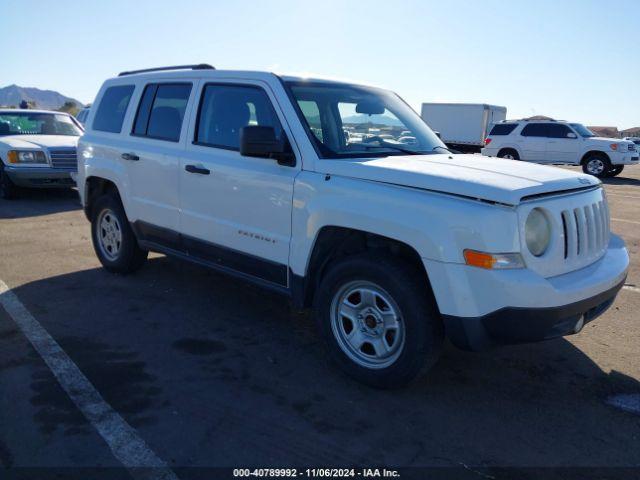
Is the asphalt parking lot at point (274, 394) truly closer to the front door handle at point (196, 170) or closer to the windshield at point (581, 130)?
the front door handle at point (196, 170)

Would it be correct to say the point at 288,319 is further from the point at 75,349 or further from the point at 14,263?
the point at 14,263

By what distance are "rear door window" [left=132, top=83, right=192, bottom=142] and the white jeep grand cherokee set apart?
2cm

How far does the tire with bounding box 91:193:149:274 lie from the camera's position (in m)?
5.69

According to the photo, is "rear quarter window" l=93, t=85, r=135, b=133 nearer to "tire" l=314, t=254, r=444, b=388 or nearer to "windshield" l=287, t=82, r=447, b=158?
"windshield" l=287, t=82, r=447, b=158

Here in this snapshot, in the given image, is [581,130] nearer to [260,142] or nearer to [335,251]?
[335,251]

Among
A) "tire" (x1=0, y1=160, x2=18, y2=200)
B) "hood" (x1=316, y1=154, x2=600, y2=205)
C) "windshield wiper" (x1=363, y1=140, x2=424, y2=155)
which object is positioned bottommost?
"tire" (x1=0, y1=160, x2=18, y2=200)

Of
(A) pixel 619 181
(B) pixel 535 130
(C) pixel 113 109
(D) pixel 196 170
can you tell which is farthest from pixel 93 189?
(A) pixel 619 181

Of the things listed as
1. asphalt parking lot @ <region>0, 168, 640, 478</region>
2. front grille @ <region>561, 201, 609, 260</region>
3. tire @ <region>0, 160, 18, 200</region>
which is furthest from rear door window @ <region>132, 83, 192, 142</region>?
tire @ <region>0, 160, 18, 200</region>

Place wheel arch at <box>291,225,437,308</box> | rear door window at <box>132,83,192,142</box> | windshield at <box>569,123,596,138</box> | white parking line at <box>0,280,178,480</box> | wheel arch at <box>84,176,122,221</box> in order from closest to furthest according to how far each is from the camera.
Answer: white parking line at <box>0,280,178,480</box> → wheel arch at <box>291,225,437,308</box> → rear door window at <box>132,83,192,142</box> → wheel arch at <box>84,176,122,221</box> → windshield at <box>569,123,596,138</box>

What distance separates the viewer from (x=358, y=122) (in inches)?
178

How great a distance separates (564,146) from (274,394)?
19.3 metres

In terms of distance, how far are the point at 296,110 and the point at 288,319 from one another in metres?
1.83

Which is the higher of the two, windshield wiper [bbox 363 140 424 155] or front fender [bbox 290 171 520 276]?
windshield wiper [bbox 363 140 424 155]

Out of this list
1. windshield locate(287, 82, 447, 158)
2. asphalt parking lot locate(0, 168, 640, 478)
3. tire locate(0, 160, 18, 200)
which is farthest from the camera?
tire locate(0, 160, 18, 200)
